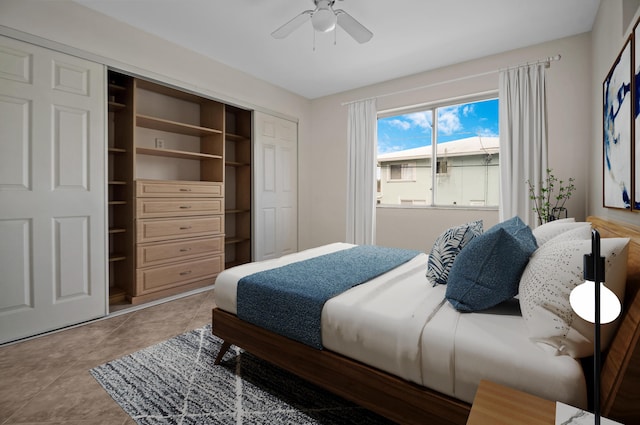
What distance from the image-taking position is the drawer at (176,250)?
122 inches

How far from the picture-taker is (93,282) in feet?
8.91

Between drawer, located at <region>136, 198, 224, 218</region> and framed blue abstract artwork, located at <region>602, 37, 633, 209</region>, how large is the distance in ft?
11.7

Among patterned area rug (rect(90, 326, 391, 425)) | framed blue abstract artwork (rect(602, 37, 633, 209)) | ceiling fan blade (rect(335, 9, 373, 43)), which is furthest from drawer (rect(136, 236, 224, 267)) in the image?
framed blue abstract artwork (rect(602, 37, 633, 209))

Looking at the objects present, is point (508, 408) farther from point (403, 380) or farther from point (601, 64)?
point (601, 64)

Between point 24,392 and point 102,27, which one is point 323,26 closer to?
point 102,27

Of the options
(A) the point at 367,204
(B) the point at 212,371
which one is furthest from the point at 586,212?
(B) the point at 212,371

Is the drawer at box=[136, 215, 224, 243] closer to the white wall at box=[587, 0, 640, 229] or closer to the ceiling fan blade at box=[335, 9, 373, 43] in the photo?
the ceiling fan blade at box=[335, 9, 373, 43]

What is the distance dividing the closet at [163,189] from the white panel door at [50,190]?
308 millimetres

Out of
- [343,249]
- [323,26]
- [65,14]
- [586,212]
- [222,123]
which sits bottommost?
[343,249]

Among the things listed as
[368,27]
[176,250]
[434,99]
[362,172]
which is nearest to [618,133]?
[368,27]

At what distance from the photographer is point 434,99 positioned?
385 centimetres

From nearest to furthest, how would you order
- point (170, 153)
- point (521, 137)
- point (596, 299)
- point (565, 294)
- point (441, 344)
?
point (596, 299), point (565, 294), point (441, 344), point (521, 137), point (170, 153)

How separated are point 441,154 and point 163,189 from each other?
3.34m

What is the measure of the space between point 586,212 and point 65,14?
490 centimetres
